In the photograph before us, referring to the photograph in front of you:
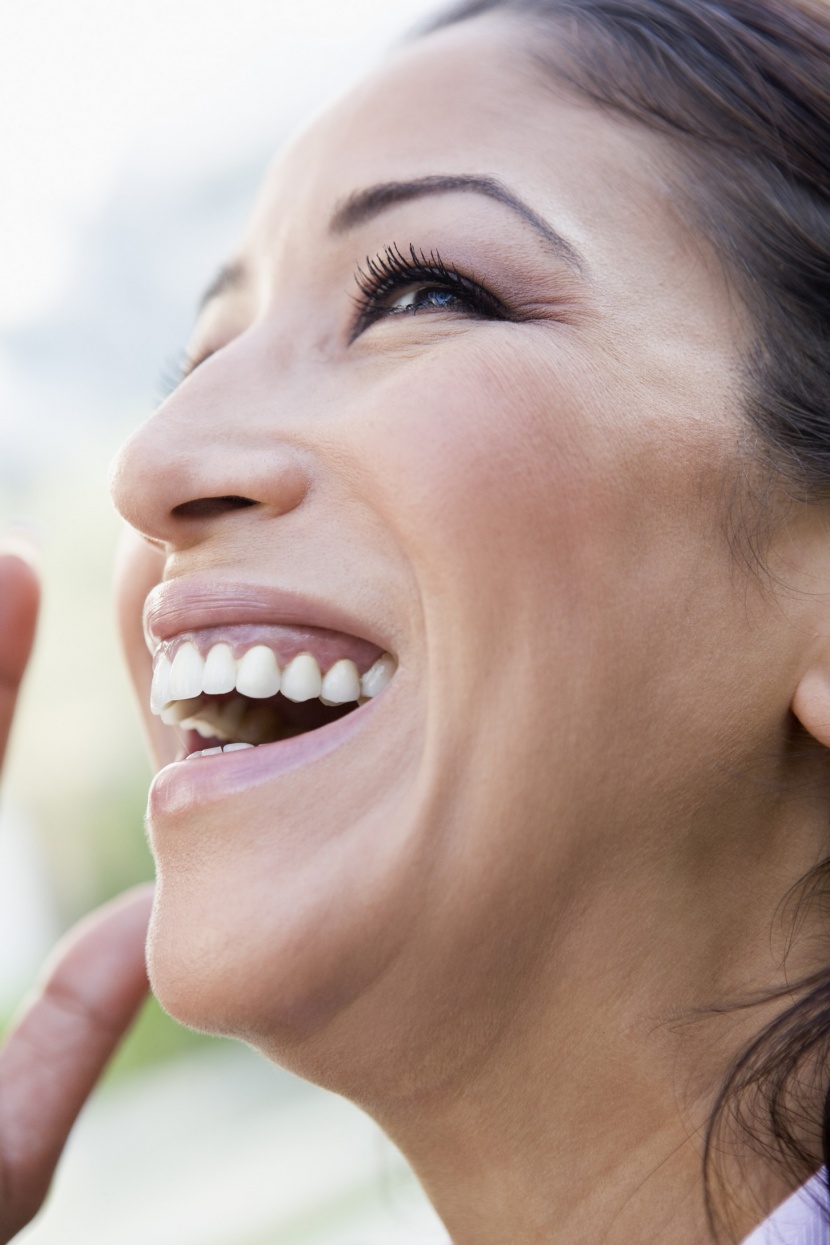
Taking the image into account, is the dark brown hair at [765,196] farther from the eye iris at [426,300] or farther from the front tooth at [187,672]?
the front tooth at [187,672]

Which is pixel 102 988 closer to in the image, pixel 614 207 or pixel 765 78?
pixel 614 207

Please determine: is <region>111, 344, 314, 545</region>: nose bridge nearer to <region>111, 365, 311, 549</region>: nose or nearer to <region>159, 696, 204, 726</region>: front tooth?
<region>111, 365, 311, 549</region>: nose

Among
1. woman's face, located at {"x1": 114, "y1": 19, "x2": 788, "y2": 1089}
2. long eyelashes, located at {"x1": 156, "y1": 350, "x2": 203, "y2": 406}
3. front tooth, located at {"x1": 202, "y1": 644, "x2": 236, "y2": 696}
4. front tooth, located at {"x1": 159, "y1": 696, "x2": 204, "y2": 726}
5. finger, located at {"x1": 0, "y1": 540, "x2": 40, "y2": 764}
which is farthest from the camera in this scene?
long eyelashes, located at {"x1": 156, "y1": 350, "x2": 203, "y2": 406}

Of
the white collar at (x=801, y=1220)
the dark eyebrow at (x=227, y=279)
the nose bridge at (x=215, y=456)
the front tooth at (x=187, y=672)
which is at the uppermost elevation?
the dark eyebrow at (x=227, y=279)

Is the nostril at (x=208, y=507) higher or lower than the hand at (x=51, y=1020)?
higher

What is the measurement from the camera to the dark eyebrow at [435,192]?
0.89 metres

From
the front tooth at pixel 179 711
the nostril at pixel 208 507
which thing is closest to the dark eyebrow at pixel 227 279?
the nostril at pixel 208 507

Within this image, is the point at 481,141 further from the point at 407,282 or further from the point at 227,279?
the point at 227,279

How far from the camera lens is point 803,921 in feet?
3.05

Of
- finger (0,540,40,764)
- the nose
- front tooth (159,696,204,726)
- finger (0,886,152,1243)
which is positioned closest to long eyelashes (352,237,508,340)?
the nose

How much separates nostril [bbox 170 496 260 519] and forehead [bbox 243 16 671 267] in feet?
0.95

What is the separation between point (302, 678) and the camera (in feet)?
2.89

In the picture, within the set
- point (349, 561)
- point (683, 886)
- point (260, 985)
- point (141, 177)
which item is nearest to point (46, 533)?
point (349, 561)

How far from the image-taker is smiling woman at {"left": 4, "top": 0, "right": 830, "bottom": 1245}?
31.5 inches
